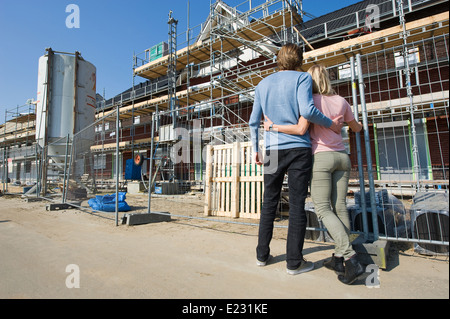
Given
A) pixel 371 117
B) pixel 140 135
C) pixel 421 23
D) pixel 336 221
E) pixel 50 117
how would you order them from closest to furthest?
pixel 336 221 < pixel 371 117 < pixel 421 23 < pixel 50 117 < pixel 140 135

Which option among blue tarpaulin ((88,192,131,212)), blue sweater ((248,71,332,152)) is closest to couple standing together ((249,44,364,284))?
blue sweater ((248,71,332,152))

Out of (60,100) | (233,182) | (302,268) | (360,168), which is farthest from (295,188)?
(60,100)

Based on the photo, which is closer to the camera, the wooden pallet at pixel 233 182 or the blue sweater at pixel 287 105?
the blue sweater at pixel 287 105

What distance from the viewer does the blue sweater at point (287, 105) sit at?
6.33 ft

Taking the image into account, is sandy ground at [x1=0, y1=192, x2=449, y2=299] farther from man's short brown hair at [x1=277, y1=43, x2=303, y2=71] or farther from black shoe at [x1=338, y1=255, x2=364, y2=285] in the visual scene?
man's short brown hair at [x1=277, y1=43, x2=303, y2=71]

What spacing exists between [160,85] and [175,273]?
19.2 metres

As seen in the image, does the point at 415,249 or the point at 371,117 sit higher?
the point at 371,117

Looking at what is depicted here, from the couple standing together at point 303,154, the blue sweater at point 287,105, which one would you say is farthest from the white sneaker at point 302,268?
the blue sweater at point 287,105

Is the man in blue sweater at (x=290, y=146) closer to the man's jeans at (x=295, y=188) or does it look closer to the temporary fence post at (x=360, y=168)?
the man's jeans at (x=295, y=188)

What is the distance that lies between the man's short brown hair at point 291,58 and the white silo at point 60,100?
9019 millimetres
